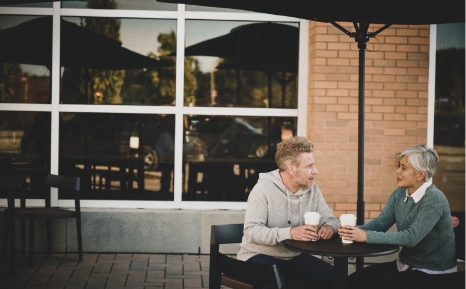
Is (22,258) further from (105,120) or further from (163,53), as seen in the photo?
(163,53)

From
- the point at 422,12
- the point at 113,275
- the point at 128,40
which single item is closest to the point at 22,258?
the point at 113,275

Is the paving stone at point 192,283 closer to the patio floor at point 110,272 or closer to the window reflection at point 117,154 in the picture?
the patio floor at point 110,272

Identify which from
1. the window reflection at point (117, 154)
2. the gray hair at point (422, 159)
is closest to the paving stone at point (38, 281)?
the window reflection at point (117, 154)

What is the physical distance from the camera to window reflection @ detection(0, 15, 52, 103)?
7180 millimetres

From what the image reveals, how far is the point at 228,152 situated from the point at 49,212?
1994 millimetres

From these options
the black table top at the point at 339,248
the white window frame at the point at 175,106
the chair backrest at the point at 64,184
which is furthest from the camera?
the white window frame at the point at 175,106

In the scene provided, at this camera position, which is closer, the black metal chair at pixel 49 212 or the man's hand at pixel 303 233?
the man's hand at pixel 303 233

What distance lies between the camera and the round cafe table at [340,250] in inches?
147

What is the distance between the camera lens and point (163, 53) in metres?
7.22

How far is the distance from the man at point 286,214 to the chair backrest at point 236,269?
163mm

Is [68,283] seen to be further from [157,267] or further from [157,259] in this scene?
[157,259]

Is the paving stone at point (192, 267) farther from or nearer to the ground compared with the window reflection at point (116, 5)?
nearer to the ground

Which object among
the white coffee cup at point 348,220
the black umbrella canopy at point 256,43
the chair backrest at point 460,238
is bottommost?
the chair backrest at point 460,238

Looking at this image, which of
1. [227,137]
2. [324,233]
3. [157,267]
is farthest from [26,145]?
[324,233]
